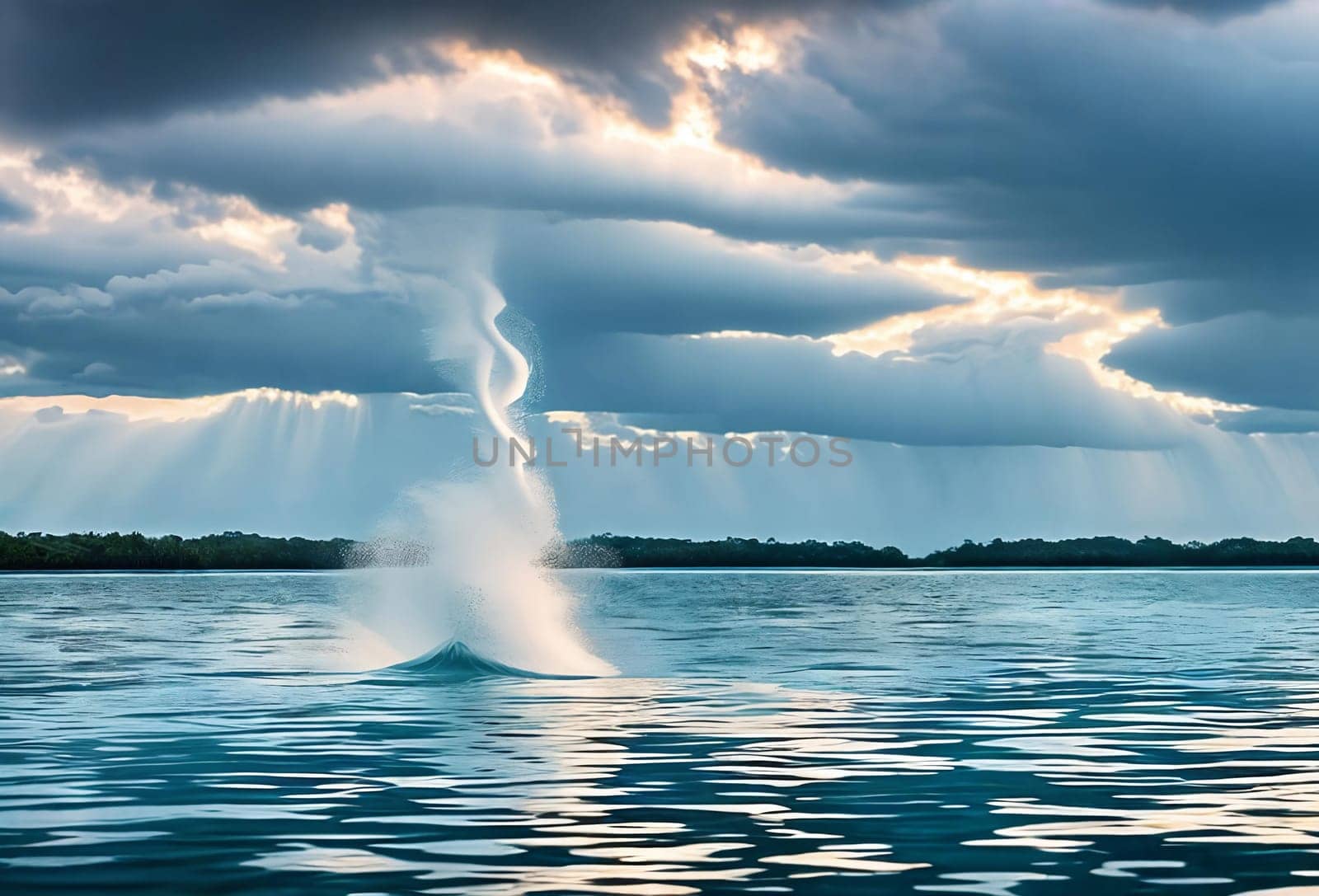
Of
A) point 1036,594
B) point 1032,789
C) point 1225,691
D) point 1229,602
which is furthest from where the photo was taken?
point 1036,594

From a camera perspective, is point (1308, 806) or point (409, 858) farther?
point (1308, 806)

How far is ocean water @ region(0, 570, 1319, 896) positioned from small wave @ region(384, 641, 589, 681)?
21cm

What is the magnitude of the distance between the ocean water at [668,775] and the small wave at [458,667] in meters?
0.21

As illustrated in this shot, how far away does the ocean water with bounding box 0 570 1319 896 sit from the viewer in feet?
57.4

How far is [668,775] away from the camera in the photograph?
25.0 m

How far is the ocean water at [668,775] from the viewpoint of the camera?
17500 mm

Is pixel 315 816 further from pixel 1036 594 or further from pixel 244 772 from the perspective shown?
pixel 1036 594

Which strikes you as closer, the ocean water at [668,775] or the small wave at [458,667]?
the ocean water at [668,775]

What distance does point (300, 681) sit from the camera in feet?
146

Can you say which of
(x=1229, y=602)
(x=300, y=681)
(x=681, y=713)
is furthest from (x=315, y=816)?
(x=1229, y=602)

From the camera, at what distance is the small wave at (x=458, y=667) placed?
46.2 metres

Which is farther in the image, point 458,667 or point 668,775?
point 458,667

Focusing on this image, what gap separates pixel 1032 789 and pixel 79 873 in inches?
503

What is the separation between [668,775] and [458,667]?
2376 centimetres
